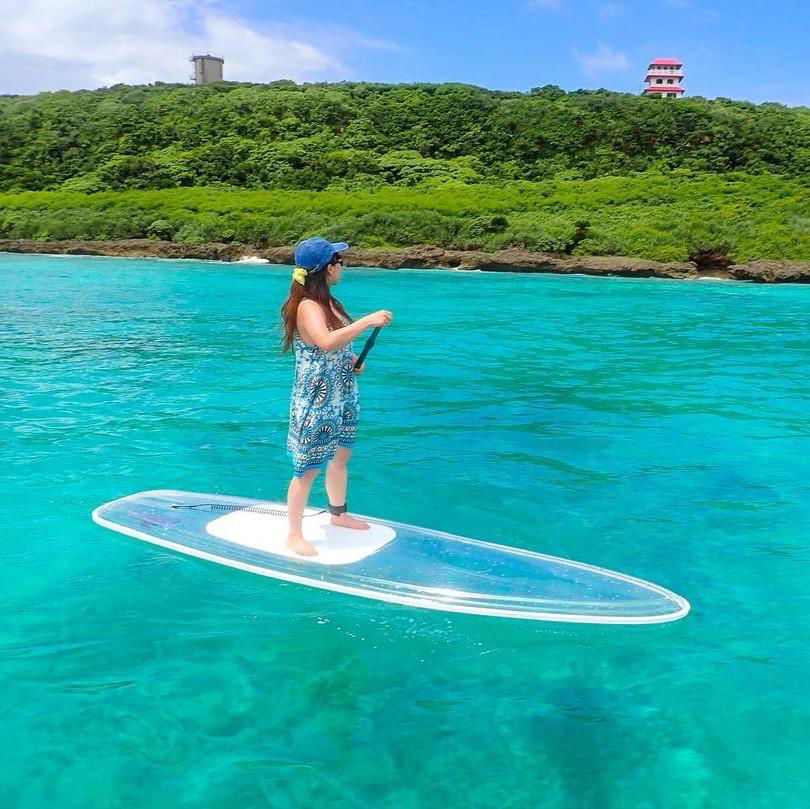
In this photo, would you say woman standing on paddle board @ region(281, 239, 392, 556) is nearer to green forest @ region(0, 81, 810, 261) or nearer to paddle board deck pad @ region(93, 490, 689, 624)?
paddle board deck pad @ region(93, 490, 689, 624)

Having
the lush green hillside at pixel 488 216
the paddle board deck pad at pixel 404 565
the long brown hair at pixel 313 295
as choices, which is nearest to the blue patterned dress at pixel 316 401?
the long brown hair at pixel 313 295

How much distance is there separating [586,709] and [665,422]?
226 inches

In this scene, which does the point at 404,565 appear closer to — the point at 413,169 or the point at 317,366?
the point at 317,366

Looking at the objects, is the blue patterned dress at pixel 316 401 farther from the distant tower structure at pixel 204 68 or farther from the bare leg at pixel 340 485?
the distant tower structure at pixel 204 68

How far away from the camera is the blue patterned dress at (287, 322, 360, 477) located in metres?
4.33

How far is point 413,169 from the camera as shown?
152 feet

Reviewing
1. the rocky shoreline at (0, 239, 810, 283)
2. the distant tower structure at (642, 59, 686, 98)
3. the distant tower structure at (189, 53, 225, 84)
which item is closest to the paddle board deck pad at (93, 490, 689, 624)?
the rocky shoreline at (0, 239, 810, 283)

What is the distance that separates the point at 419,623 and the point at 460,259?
2851 cm

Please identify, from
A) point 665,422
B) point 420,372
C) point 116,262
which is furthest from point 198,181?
point 665,422

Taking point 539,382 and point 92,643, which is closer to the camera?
point 92,643

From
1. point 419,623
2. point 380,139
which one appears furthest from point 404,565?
point 380,139

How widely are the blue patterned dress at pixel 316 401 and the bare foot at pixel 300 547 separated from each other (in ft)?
1.40

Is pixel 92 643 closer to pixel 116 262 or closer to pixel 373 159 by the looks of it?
pixel 116 262

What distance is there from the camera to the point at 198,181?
46.9 metres
